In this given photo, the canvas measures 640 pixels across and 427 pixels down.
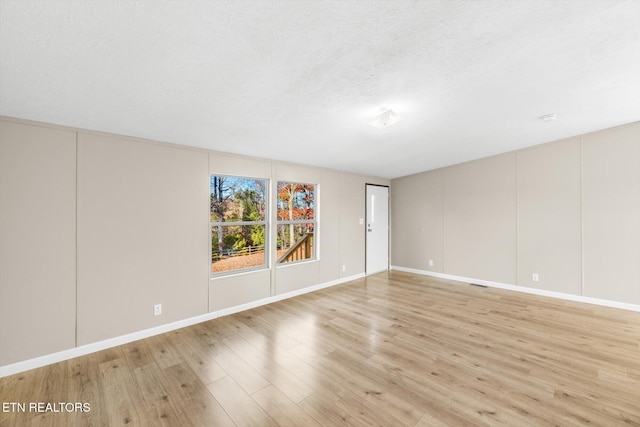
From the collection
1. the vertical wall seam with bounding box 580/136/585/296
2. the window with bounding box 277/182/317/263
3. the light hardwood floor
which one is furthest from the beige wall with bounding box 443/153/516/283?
the window with bounding box 277/182/317/263

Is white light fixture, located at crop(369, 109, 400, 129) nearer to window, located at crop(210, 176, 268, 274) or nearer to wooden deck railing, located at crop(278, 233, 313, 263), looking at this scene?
window, located at crop(210, 176, 268, 274)

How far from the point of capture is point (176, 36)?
5.10 feet

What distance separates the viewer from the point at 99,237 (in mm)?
2719

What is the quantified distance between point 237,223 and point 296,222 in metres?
1.12

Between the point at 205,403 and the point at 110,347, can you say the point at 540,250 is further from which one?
the point at 110,347

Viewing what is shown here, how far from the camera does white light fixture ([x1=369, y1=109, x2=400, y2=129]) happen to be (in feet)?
9.45

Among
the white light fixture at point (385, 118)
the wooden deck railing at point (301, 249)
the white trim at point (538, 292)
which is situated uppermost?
the white light fixture at point (385, 118)

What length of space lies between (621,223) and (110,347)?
22.8 ft

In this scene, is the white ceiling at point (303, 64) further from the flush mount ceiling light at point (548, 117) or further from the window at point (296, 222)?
the window at point (296, 222)

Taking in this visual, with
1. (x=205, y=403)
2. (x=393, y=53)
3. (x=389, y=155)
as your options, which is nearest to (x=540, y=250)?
(x=389, y=155)

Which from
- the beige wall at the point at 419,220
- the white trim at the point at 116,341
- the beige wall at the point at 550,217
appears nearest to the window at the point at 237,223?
the white trim at the point at 116,341

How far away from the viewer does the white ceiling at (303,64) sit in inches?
58.2

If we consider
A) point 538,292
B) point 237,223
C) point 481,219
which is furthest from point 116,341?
point 538,292

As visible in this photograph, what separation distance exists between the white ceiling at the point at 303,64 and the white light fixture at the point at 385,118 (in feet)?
0.30
